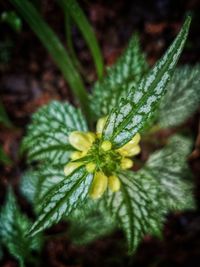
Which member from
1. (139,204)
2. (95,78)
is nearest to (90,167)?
(139,204)

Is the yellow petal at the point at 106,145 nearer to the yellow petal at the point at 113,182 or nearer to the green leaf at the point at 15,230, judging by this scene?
the yellow petal at the point at 113,182

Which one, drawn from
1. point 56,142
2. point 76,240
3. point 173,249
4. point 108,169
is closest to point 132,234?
point 108,169

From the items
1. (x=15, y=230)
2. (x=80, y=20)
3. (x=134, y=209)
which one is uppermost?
(x=80, y=20)

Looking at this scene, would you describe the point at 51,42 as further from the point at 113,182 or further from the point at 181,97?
the point at 113,182

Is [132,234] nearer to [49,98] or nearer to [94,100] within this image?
[94,100]

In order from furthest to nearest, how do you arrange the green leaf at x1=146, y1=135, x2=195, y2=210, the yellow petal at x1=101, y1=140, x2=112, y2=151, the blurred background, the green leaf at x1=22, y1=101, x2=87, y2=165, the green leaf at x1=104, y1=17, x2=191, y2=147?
the blurred background → the green leaf at x1=146, y1=135, x2=195, y2=210 → the green leaf at x1=22, y1=101, x2=87, y2=165 → the yellow petal at x1=101, y1=140, x2=112, y2=151 → the green leaf at x1=104, y1=17, x2=191, y2=147

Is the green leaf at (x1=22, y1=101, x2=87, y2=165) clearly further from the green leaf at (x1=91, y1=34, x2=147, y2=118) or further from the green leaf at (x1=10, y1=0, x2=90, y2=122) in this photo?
the green leaf at (x1=10, y1=0, x2=90, y2=122)

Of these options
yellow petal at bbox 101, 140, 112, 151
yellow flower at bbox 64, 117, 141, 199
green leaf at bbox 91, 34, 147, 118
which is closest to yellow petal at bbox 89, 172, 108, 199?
yellow flower at bbox 64, 117, 141, 199
